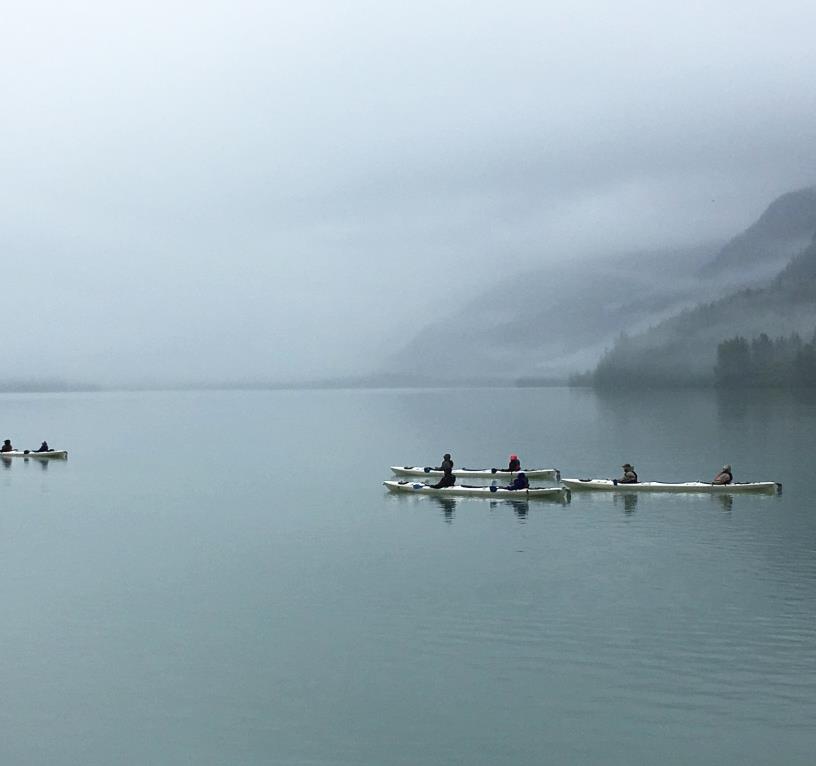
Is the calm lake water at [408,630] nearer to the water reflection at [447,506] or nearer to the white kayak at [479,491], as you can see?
the water reflection at [447,506]

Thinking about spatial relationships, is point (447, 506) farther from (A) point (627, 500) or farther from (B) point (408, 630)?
(B) point (408, 630)

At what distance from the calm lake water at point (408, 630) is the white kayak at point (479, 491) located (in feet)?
5.60

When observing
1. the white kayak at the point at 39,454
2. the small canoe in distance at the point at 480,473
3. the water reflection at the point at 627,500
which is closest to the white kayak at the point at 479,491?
the water reflection at the point at 627,500

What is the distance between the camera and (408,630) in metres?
32.2

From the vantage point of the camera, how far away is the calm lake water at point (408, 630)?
75.6 feet

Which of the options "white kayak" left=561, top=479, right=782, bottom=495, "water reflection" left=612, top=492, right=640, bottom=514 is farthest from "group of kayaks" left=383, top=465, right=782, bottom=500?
"water reflection" left=612, top=492, right=640, bottom=514

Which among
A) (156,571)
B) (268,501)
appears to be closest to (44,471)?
(268,501)

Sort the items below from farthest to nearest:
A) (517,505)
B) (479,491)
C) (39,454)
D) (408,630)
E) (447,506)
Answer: (39,454) < (479,491) < (447,506) < (517,505) < (408,630)

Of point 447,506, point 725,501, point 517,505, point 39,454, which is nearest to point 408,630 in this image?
point 447,506

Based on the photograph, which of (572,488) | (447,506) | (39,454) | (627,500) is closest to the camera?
(447,506)

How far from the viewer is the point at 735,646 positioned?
29.5 metres

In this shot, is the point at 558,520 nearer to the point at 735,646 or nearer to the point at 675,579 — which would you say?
the point at 675,579

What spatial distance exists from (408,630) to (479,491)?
1288 inches

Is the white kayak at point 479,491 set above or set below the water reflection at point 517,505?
above
